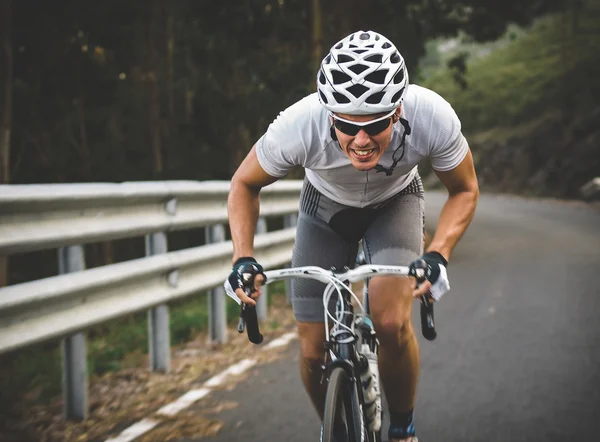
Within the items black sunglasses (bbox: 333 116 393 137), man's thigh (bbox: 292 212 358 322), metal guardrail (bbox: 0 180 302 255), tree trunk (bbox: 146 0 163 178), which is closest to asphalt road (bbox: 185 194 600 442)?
man's thigh (bbox: 292 212 358 322)

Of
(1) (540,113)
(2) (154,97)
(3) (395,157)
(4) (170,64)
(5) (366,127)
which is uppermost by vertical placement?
(4) (170,64)

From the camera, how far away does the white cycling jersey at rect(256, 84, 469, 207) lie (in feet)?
11.3

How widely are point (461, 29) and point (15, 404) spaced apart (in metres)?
20.4

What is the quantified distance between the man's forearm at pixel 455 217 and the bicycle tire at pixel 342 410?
0.75 meters

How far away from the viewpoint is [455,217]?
3.58 meters

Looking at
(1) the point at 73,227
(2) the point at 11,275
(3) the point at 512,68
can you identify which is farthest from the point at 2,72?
(3) the point at 512,68

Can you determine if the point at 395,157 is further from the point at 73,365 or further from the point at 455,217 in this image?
the point at 73,365

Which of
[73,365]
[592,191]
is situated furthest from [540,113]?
[73,365]

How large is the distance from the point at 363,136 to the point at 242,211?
84 centimetres

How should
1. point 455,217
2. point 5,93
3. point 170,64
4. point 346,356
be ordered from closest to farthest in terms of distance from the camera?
point 346,356 < point 455,217 < point 5,93 < point 170,64

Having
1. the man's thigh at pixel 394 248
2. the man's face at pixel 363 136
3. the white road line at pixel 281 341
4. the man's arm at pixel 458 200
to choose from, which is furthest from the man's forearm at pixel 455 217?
the white road line at pixel 281 341

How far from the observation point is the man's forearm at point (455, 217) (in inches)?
137

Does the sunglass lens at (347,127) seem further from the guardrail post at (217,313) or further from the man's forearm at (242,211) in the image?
the guardrail post at (217,313)

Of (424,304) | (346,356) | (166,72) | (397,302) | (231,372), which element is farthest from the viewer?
(166,72)
